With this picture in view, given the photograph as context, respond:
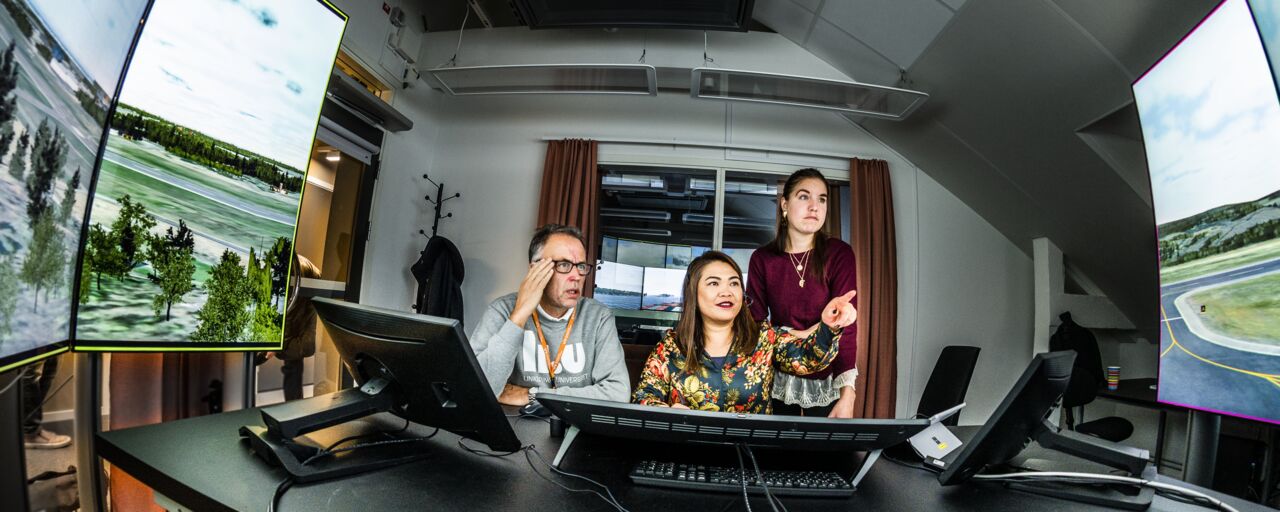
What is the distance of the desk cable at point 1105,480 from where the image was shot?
813mm

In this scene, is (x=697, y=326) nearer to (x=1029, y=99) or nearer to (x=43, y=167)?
(x=43, y=167)

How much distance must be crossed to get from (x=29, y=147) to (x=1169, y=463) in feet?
13.3

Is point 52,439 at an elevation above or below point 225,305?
below

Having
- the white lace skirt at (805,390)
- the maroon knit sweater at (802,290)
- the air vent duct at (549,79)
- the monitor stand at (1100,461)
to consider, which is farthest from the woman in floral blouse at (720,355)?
the air vent duct at (549,79)

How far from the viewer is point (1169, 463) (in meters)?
2.55

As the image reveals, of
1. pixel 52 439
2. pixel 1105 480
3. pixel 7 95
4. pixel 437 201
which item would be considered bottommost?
pixel 52 439

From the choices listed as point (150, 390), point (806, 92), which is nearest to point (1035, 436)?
point (150, 390)

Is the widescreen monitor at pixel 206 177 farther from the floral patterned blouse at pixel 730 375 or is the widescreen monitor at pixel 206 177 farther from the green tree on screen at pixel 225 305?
the floral patterned blouse at pixel 730 375

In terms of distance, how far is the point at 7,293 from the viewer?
1.97 ft

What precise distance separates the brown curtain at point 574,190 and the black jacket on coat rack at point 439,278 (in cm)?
64

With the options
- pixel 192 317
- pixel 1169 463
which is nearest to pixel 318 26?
pixel 192 317

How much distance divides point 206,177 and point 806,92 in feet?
9.39

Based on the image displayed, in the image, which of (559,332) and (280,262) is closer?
(280,262)

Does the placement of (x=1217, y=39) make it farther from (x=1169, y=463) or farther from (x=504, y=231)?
(x=504, y=231)
